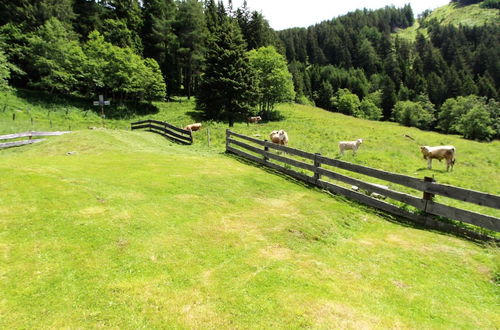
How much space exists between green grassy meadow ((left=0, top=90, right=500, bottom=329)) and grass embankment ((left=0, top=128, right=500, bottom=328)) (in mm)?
24

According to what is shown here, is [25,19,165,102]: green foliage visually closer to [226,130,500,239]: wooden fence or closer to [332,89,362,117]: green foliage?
[226,130,500,239]: wooden fence

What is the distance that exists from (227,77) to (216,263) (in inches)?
1249

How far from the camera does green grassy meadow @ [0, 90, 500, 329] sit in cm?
386

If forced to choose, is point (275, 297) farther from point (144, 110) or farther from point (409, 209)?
point (144, 110)

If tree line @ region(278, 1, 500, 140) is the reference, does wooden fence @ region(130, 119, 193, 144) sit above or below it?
below

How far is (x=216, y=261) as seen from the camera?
5184 mm

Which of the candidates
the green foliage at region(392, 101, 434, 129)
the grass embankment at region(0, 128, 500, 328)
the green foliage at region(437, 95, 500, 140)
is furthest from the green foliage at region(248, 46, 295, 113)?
A: the green foliage at region(392, 101, 434, 129)

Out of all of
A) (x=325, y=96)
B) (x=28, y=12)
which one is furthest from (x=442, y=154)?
(x=325, y=96)

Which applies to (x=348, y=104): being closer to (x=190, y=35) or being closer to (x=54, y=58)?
(x=190, y=35)

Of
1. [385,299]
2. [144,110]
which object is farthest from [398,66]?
[385,299]

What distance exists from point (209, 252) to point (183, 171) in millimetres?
6753

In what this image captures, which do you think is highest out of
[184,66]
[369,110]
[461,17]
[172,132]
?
[461,17]

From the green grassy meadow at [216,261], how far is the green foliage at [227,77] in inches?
1025

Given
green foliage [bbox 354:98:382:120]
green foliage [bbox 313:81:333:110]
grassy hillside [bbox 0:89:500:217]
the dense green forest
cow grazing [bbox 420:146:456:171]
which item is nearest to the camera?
grassy hillside [bbox 0:89:500:217]
